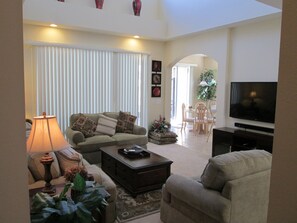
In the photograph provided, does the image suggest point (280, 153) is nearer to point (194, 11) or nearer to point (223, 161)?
point (223, 161)

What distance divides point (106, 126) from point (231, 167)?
3.62 meters

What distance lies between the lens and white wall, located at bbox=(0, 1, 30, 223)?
0.70m

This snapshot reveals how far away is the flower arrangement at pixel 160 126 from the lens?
665cm

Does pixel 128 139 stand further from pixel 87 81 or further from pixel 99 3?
pixel 99 3

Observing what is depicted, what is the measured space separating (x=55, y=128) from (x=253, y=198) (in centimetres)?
181

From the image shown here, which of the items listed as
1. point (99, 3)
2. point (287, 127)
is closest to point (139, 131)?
point (99, 3)

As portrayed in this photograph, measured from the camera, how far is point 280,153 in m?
0.64

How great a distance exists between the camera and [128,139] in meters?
5.05

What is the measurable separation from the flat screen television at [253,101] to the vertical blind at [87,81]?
2.62 m

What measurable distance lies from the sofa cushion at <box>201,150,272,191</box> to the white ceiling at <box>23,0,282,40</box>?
2985 millimetres

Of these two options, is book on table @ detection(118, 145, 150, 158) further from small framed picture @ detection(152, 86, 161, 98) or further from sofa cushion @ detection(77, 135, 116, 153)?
small framed picture @ detection(152, 86, 161, 98)

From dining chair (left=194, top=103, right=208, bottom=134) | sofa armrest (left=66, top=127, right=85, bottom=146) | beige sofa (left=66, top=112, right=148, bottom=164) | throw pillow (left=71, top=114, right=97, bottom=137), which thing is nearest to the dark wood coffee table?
beige sofa (left=66, top=112, right=148, bottom=164)

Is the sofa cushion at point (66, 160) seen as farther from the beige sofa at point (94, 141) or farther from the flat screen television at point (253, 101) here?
the flat screen television at point (253, 101)

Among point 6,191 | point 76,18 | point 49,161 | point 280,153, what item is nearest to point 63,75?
point 76,18
